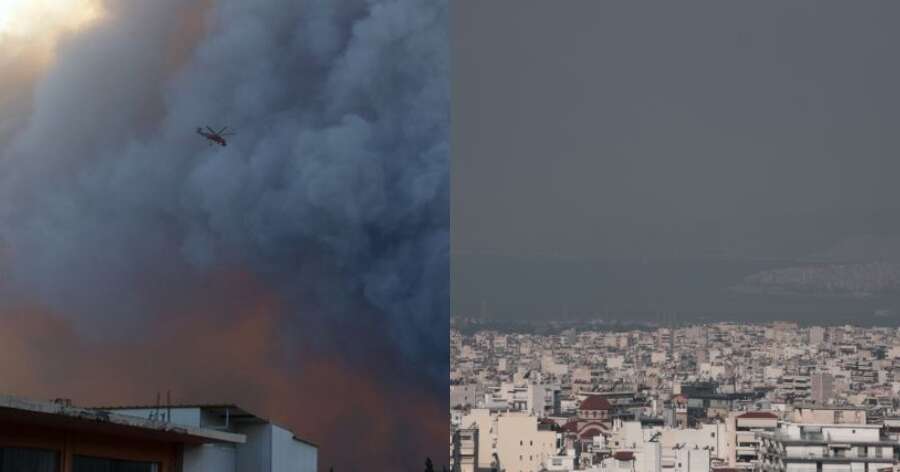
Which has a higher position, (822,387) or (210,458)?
(822,387)

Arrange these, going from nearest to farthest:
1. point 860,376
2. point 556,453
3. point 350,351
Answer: point 860,376
point 556,453
point 350,351

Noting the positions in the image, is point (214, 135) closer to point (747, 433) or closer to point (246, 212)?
point (246, 212)

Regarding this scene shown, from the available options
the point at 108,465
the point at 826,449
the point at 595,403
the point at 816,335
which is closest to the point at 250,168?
the point at 595,403

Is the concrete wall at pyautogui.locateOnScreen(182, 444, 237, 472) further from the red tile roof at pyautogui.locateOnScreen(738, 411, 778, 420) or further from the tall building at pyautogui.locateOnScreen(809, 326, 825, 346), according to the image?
the tall building at pyautogui.locateOnScreen(809, 326, 825, 346)

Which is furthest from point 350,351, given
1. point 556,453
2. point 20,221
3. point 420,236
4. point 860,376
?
point 860,376

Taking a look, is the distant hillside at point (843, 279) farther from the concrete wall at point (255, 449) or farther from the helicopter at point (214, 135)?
the helicopter at point (214, 135)

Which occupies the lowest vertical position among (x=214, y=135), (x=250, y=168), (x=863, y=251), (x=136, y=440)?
(x=136, y=440)

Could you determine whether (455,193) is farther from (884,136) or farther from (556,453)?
(884,136)
